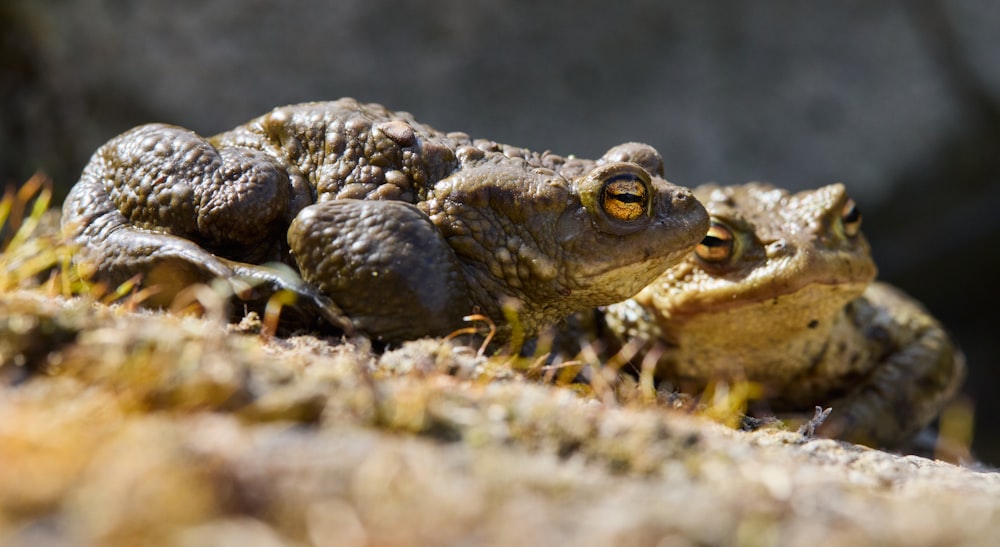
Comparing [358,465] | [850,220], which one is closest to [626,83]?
[850,220]

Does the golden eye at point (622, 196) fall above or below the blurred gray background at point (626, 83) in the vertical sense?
below

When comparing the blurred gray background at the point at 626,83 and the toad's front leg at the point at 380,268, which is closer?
the toad's front leg at the point at 380,268

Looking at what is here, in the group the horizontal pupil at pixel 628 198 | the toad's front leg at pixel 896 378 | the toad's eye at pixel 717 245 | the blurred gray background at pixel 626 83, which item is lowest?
the toad's front leg at pixel 896 378

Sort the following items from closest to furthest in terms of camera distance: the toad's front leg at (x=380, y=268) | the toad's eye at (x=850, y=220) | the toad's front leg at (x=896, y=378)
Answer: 1. the toad's front leg at (x=380, y=268)
2. the toad's eye at (x=850, y=220)
3. the toad's front leg at (x=896, y=378)

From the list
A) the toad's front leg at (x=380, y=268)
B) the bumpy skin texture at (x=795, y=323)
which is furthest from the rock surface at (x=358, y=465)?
the bumpy skin texture at (x=795, y=323)

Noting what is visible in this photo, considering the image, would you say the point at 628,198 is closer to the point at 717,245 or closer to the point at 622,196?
the point at 622,196

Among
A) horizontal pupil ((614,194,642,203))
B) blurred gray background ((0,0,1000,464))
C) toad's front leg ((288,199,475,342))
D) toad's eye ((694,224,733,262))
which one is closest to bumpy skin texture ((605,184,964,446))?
toad's eye ((694,224,733,262))

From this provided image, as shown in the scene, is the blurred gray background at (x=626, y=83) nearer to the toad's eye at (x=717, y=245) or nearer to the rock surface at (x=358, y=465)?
the toad's eye at (x=717, y=245)

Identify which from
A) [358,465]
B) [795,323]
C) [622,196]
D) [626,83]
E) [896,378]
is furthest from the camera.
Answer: [626,83]

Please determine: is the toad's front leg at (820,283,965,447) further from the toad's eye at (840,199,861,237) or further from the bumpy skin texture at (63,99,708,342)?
the bumpy skin texture at (63,99,708,342)
